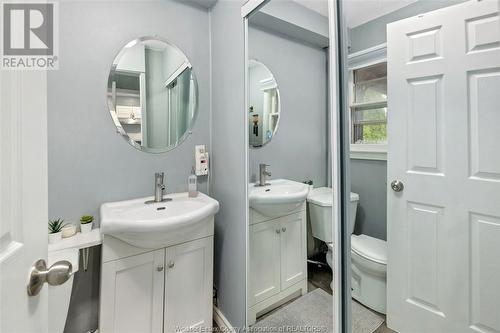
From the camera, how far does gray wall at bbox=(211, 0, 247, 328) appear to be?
1.46 m

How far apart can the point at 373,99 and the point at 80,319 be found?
192 cm

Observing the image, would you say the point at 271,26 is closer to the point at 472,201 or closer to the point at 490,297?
the point at 472,201

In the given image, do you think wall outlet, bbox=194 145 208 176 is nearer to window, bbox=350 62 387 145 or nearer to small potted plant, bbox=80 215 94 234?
small potted plant, bbox=80 215 94 234

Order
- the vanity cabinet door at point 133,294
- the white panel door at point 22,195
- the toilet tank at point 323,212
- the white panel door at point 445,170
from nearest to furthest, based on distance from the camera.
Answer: the white panel door at point 22,195, the white panel door at point 445,170, the toilet tank at point 323,212, the vanity cabinet door at point 133,294

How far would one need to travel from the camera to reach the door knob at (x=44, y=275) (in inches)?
19.8

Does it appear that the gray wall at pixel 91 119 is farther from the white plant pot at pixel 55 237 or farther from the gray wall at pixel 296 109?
the gray wall at pixel 296 109

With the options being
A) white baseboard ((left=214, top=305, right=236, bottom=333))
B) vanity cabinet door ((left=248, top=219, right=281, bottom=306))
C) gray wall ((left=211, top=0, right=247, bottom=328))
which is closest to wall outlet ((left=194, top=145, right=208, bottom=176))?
gray wall ((left=211, top=0, right=247, bottom=328))

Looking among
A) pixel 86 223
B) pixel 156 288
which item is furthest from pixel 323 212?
pixel 86 223

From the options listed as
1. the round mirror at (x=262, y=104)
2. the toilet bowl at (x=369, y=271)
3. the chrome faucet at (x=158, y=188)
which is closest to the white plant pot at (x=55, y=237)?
the chrome faucet at (x=158, y=188)

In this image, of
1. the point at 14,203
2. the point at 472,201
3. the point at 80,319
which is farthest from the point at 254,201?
the point at 80,319

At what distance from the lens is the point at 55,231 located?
1252mm

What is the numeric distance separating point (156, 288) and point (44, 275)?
931mm

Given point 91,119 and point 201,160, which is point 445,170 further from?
point 91,119

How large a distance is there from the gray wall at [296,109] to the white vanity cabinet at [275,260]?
0.75ft
